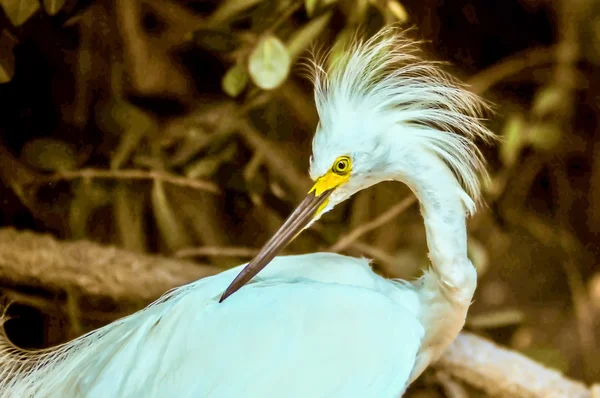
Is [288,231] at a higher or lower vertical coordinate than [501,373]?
higher

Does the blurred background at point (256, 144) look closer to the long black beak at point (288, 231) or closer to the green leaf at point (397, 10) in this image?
the green leaf at point (397, 10)

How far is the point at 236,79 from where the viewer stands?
988 millimetres

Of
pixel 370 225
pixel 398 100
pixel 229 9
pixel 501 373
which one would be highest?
pixel 229 9

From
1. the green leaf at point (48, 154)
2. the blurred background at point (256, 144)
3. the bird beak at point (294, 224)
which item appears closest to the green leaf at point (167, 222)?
the blurred background at point (256, 144)

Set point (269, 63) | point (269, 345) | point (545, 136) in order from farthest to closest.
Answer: point (545, 136) → point (269, 63) → point (269, 345)

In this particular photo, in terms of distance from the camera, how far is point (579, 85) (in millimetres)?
1139

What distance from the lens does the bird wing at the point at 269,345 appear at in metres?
0.69

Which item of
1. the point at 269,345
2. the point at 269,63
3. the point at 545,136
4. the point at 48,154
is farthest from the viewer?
the point at 545,136

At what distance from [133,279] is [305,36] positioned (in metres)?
0.54

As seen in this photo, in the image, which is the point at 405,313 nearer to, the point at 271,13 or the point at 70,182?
the point at 271,13

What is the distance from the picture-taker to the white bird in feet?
2.30

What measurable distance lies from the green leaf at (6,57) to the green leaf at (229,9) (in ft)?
1.12

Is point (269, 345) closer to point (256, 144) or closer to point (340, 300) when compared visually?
point (340, 300)

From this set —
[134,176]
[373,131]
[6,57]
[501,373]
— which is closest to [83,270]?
[134,176]
